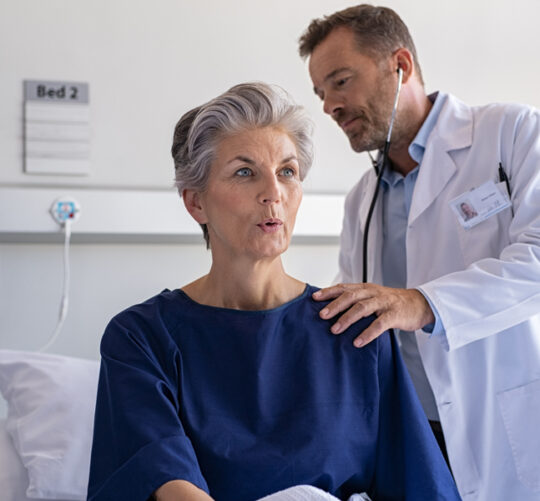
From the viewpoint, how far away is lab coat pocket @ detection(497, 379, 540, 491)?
166 cm

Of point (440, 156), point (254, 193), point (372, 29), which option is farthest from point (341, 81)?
point (254, 193)

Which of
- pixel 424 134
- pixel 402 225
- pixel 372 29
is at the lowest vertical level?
pixel 402 225

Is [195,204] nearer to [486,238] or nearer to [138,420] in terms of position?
[138,420]

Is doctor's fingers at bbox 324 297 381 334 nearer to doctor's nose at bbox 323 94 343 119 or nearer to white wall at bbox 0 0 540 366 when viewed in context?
doctor's nose at bbox 323 94 343 119

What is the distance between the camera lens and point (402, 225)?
78.0 inches

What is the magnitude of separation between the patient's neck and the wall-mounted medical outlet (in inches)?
33.6

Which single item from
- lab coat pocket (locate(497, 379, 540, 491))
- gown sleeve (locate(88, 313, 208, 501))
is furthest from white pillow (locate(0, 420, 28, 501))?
lab coat pocket (locate(497, 379, 540, 491))

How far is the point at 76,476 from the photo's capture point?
1717 millimetres

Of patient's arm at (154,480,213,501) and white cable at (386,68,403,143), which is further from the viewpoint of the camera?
white cable at (386,68,403,143)

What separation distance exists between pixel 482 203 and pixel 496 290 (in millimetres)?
259

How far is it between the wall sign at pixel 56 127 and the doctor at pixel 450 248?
0.73m

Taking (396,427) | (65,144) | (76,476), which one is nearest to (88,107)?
(65,144)

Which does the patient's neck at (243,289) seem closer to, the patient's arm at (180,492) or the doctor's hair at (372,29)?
the patient's arm at (180,492)

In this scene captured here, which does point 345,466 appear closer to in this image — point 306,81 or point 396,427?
point 396,427
